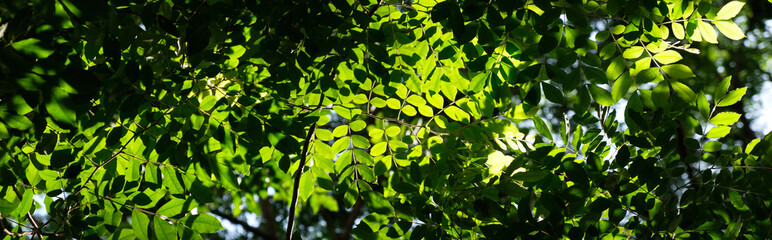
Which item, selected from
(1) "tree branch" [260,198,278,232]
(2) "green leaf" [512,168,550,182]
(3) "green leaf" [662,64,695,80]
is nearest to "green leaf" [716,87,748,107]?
(3) "green leaf" [662,64,695,80]

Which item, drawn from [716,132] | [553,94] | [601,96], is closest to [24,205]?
[553,94]

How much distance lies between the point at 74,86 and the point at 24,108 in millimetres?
258

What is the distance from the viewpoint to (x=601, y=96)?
190 cm

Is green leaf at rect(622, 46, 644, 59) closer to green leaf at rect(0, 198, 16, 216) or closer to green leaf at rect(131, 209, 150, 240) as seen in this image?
green leaf at rect(131, 209, 150, 240)

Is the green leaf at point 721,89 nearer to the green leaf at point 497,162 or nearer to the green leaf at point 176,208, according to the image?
the green leaf at point 497,162

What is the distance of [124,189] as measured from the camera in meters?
2.02

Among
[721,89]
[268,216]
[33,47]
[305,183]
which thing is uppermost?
[33,47]

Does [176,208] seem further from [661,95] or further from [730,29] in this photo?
[730,29]

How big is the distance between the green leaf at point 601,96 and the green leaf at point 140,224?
1733 mm

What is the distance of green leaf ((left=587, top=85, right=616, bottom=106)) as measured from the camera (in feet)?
6.21

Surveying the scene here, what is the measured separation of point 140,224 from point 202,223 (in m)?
0.23

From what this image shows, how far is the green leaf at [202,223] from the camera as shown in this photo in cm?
212

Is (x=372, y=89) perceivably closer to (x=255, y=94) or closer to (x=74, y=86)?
(x=255, y=94)

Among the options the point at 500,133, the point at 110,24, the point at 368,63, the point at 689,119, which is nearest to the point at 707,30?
the point at 689,119
